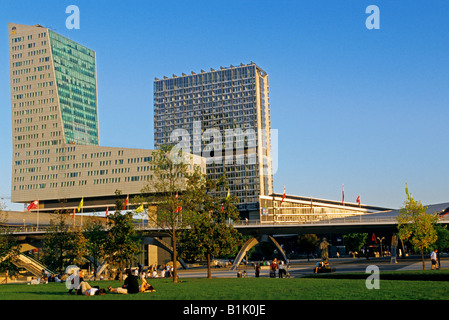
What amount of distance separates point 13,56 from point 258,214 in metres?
122

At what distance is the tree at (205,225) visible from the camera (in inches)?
1935

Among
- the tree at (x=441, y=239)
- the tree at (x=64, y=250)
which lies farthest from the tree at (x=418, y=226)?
the tree at (x=64, y=250)

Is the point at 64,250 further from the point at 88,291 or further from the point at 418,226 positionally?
the point at 418,226

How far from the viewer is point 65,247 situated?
191ft

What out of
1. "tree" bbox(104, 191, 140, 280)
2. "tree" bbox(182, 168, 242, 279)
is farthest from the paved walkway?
"tree" bbox(104, 191, 140, 280)

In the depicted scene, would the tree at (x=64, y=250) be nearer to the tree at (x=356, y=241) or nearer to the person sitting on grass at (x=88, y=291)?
the person sitting on grass at (x=88, y=291)

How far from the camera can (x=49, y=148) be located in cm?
18350

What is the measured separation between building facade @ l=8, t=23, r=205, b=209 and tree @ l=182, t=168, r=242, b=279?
111 m

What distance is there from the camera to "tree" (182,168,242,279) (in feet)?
161

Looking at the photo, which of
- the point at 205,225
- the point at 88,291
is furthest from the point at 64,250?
the point at 88,291

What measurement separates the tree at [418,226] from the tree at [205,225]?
22.1m

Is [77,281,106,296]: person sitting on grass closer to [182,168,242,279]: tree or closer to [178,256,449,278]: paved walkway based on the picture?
[182,168,242,279]: tree
